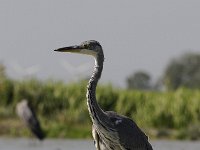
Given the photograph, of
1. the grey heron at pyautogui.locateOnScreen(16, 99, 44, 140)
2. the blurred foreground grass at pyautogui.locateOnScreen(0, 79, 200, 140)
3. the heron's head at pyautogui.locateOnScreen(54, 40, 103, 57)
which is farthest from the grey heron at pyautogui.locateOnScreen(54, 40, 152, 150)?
the blurred foreground grass at pyautogui.locateOnScreen(0, 79, 200, 140)

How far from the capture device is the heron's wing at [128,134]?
10.2 meters

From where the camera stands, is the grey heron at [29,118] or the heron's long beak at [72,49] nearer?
the heron's long beak at [72,49]

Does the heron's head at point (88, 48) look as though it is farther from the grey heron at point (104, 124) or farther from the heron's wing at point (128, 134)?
the heron's wing at point (128, 134)

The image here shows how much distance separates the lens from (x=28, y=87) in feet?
89.6

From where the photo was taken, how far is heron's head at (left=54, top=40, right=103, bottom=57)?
377 inches

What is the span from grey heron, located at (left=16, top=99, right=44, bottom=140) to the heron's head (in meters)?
13.8

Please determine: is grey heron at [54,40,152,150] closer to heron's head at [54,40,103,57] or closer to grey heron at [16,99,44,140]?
heron's head at [54,40,103,57]

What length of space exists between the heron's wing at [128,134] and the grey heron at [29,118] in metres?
12.9

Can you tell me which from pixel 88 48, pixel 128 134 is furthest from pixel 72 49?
pixel 128 134

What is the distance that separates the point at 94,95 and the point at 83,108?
16554 millimetres

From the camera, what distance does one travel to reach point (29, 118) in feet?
78.8

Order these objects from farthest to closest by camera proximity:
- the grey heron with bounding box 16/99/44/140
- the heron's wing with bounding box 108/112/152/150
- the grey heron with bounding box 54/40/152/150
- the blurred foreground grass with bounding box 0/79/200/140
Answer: the blurred foreground grass with bounding box 0/79/200/140 → the grey heron with bounding box 16/99/44/140 → the heron's wing with bounding box 108/112/152/150 → the grey heron with bounding box 54/40/152/150

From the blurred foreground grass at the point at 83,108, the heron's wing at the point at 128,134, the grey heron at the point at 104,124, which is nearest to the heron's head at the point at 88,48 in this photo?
the grey heron at the point at 104,124

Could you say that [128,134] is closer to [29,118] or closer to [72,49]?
[72,49]
